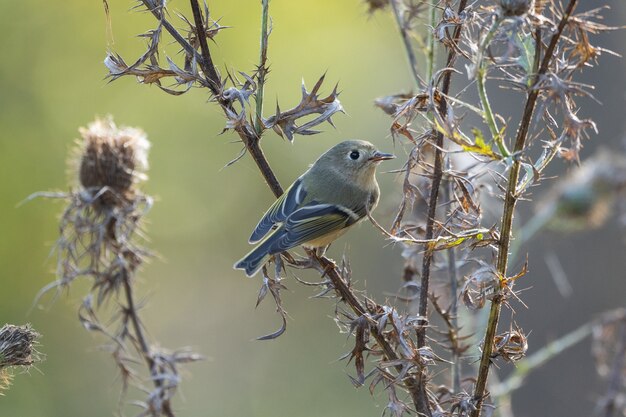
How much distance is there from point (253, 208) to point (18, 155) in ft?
11.0

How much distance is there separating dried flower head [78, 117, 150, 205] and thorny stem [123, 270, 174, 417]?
0.62 metres

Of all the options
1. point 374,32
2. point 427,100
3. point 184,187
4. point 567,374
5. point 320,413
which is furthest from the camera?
point 374,32

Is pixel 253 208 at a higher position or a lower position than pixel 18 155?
lower

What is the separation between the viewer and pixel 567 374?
591cm

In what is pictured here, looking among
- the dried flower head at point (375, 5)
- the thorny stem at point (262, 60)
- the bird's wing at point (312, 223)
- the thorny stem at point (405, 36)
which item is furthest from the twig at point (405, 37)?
the bird's wing at point (312, 223)

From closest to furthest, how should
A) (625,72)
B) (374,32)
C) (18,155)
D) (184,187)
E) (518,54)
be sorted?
1. (518,54)
2. (625,72)
3. (18,155)
4. (184,187)
5. (374,32)

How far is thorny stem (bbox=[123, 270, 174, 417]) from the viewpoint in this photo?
99.6 inches

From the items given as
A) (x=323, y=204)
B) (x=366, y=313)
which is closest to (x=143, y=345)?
(x=366, y=313)

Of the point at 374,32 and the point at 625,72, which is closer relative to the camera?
the point at 625,72

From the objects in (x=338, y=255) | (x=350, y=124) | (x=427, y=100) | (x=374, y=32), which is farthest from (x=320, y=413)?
(x=427, y=100)

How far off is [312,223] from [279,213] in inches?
6.4

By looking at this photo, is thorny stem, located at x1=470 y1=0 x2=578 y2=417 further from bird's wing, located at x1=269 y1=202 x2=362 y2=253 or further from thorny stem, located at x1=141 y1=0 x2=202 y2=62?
bird's wing, located at x1=269 y1=202 x2=362 y2=253

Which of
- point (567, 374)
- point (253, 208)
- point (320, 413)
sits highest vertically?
point (253, 208)

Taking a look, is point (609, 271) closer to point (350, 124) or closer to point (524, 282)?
point (524, 282)
